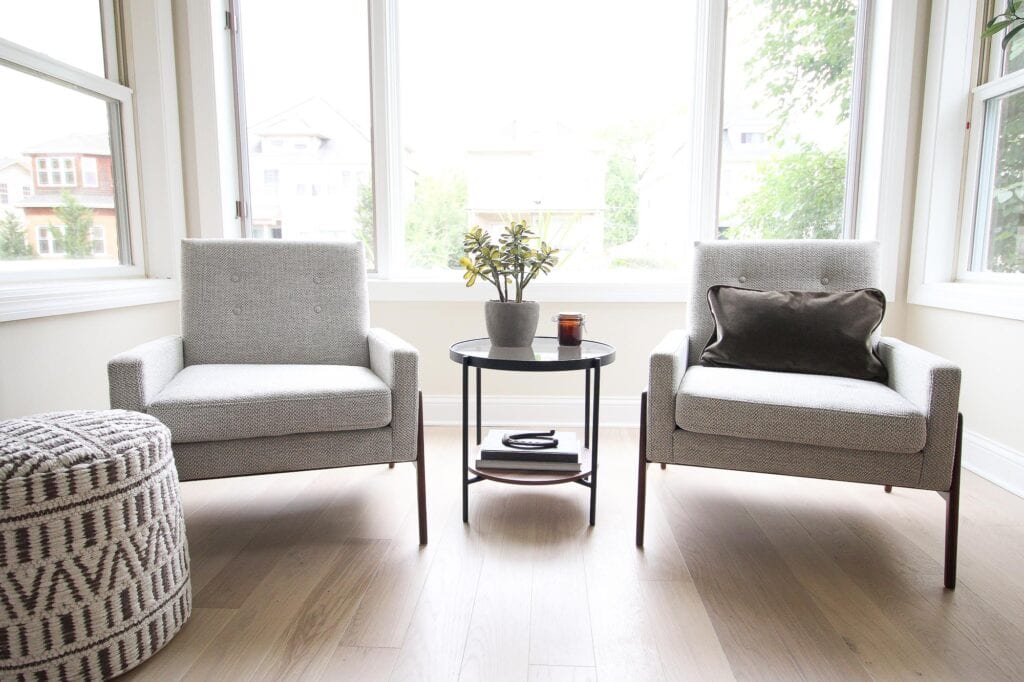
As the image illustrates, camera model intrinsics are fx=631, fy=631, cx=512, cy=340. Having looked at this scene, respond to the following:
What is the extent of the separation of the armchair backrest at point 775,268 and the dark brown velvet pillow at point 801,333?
0.48ft

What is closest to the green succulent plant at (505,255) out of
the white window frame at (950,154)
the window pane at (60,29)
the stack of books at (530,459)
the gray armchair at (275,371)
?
the gray armchair at (275,371)

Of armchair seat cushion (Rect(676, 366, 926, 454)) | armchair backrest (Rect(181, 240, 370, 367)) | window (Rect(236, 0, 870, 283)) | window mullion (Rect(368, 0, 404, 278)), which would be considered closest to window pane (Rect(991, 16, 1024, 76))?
window (Rect(236, 0, 870, 283))

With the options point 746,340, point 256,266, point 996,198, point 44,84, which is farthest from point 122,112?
point 996,198

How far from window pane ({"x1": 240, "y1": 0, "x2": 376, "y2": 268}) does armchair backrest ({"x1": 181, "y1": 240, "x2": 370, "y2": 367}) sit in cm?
79

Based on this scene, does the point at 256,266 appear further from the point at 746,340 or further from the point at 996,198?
the point at 996,198

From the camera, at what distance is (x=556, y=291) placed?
9.68ft

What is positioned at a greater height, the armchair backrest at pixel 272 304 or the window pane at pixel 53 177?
the window pane at pixel 53 177

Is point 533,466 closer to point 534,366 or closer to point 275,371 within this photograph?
point 534,366

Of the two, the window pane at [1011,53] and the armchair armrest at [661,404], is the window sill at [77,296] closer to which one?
the armchair armrest at [661,404]

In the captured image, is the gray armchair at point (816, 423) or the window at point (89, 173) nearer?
the gray armchair at point (816, 423)

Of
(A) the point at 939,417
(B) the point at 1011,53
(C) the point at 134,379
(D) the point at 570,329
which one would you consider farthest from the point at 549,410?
(B) the point at 1011,53

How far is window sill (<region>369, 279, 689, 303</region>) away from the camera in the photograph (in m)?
2.93

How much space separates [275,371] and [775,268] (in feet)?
5.70

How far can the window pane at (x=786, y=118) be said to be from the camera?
9.50 ft
